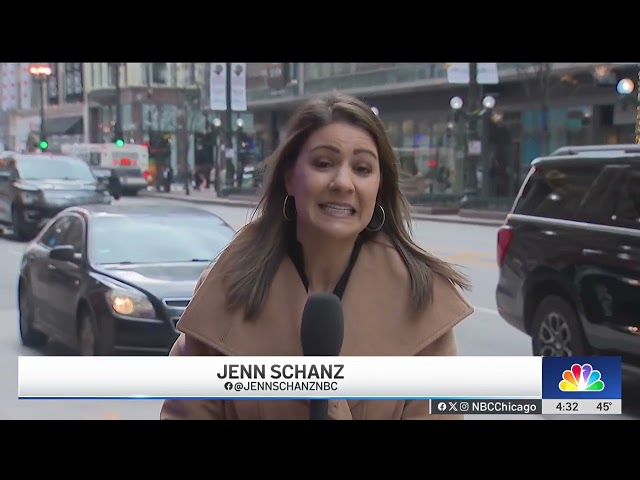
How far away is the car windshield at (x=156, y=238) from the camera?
460cm

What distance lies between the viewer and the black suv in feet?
13.8

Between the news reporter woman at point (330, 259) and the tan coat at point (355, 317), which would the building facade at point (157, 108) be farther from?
the tan coat at point (355, 317)

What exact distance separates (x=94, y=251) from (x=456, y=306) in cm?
260

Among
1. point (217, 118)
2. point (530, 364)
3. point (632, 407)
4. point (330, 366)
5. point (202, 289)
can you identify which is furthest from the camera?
point (217, 118)

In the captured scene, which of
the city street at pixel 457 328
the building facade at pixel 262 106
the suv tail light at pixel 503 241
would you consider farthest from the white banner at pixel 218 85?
the suv tail light at pixel 503 241

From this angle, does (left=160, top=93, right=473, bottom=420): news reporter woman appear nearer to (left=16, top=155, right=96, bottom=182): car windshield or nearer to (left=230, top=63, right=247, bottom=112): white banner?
(left=230, top=63, right=247, bottom=112): white banner

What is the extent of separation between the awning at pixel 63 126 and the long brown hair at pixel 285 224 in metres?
2.34

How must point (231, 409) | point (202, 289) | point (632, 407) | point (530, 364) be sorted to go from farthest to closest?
point (632, 407) → point (530, 364) → point (231, 409) → point (202, 289)

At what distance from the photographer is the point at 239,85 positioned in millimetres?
4242

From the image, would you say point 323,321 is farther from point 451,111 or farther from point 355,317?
point 451,111
